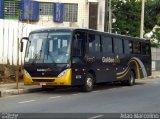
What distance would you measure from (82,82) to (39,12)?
15201 mm

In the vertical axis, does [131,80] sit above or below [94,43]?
below

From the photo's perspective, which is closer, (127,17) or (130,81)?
(130,81)

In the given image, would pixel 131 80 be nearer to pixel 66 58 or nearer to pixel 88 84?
pixel 88 84

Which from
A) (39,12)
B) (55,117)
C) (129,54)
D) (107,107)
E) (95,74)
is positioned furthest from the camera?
(39,12)

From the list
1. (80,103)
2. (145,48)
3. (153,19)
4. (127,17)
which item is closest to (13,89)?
(80,103)

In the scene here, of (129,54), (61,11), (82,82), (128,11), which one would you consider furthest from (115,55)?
(128,11)

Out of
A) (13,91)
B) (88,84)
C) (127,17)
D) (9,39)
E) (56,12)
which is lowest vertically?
(13,91)

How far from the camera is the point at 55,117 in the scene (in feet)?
41.1

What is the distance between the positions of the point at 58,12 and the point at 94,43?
1376cm

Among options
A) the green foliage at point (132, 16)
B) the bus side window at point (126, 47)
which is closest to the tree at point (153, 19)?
the green foliage at point (132, 16)

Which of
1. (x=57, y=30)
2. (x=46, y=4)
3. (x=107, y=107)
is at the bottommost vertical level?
(x=107, y=107)

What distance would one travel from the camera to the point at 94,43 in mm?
21953

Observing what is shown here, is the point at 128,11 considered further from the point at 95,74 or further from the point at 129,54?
the point at 95,74

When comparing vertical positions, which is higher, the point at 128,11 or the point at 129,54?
the point at 128,11
